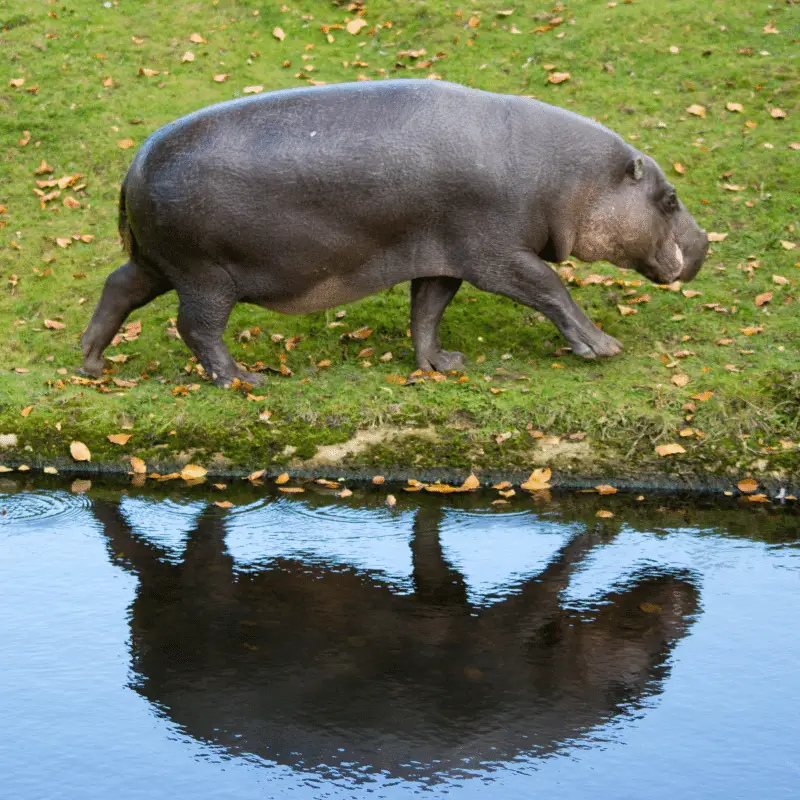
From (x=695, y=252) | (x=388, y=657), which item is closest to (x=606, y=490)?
(x=695, y=252)

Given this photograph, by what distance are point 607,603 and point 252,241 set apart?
12.3 feet

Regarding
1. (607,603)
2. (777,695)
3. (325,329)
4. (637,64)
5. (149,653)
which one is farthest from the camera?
(637,64)

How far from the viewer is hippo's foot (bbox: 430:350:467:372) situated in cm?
912

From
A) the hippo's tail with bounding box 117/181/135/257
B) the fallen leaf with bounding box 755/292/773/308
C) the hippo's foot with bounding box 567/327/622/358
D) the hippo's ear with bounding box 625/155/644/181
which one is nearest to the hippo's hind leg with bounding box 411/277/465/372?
the hippo's foot with bounding box 567/327/622/358

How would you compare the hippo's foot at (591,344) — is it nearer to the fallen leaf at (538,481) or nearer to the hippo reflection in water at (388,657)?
the fallen leaf at (538,481)

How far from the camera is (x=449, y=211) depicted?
833 cm

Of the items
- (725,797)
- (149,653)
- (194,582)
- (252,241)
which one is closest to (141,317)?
(252,241)

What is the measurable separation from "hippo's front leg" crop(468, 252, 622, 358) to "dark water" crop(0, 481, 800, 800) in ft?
5.52

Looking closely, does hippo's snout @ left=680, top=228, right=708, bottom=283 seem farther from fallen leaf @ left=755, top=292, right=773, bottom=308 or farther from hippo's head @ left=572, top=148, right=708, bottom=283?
fallen leaf @ left=755, top=292, right=773, bottom=308

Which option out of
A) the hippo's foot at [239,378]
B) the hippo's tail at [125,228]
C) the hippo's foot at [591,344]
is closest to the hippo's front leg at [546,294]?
the hippo's foot at [591,344]

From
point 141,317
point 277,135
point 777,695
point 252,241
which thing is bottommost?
point 141,317

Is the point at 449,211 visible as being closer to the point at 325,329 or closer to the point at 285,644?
the point at 325,329

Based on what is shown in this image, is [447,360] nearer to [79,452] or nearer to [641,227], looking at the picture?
[641,227]

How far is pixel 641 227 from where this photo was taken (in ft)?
28.8
